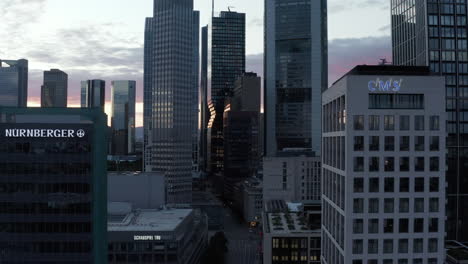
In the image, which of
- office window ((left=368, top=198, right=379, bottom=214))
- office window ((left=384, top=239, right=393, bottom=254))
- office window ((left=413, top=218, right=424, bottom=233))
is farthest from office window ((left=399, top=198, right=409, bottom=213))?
office window ((left=384, top=239, right=393, bottom=254))

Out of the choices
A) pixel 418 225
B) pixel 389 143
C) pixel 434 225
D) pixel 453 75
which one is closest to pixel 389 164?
pixel 389 143

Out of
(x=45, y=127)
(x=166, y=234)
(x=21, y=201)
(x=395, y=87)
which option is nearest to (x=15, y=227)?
(x=21, y=201)

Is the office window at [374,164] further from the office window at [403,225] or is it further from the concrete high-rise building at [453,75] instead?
the concrete high-rise building at [453,75]

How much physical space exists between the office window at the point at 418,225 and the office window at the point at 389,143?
461 inches

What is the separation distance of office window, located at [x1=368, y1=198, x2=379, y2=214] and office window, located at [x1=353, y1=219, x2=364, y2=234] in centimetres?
223

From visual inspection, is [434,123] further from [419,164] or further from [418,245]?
[418,245]

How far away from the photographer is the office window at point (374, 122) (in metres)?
68.4

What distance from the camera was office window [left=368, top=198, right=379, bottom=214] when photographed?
225ft

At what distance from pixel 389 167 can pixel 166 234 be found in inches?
3221

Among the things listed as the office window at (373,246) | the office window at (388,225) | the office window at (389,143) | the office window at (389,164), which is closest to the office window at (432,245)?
the office window at (388,225)

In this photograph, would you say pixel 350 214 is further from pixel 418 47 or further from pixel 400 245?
pixel 418 47

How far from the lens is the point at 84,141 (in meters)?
90.1

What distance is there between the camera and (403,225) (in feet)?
225

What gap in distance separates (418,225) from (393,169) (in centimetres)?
959
